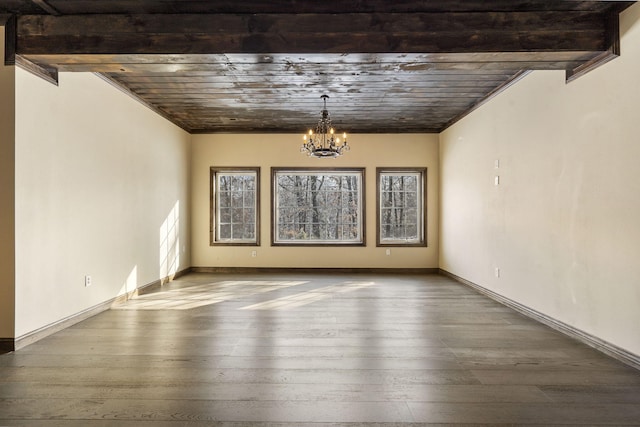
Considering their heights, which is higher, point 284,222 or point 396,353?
point 284,222

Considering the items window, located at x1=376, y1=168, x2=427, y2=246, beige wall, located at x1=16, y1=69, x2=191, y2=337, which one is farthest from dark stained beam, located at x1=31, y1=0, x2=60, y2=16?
window, located at x1=376, y1=168, x2=427, y2=246

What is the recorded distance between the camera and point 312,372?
2.84 meters

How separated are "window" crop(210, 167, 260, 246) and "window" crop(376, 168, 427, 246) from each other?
256cm

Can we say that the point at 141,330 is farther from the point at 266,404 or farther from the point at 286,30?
the point at 286,30

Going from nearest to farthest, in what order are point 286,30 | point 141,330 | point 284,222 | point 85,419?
1. point 85,419
2. point 286,30
3. point 141,330
4. point 284,222

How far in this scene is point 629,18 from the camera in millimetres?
3088

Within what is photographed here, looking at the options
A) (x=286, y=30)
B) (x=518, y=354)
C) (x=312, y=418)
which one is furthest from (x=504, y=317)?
(x=286, y=30)

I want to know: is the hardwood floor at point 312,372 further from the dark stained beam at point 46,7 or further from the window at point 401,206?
the window at point 401,206

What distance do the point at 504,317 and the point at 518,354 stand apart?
1.22 meters

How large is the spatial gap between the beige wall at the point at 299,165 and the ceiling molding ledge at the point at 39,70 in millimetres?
4004

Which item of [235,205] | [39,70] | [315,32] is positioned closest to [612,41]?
[315,32]

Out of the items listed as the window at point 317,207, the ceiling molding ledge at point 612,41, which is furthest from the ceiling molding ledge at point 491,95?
the window at point 317,207

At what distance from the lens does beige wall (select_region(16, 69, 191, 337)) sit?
11.3 ft

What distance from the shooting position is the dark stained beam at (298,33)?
3287 millimetres
